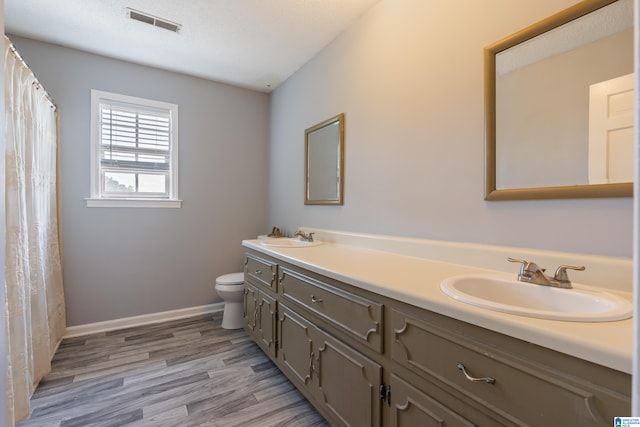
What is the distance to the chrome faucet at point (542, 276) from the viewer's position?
3.05ft

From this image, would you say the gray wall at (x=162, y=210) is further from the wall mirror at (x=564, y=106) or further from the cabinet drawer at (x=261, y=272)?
the wall mirror at (x=564, y=106)

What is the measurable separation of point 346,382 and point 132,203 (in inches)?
100

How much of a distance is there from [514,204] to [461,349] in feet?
2.34

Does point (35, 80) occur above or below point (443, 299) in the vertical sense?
above

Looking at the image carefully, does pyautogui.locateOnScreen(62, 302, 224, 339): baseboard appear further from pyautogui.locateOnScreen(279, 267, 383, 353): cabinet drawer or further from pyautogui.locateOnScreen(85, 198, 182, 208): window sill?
pyautogui.locateOnScreen(279, 267, 383, 353): cabinet drawer

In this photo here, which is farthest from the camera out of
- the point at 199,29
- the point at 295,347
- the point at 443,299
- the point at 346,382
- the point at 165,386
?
the point at 199,29

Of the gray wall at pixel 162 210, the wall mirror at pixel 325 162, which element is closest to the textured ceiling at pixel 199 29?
the gray wall at pixel 162 210

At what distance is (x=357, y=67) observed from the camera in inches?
79.9

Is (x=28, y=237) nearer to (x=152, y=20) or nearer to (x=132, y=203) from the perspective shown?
(x=132, y=203)

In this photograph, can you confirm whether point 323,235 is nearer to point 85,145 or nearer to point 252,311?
point 252,311

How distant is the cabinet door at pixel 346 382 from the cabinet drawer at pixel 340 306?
0.30 feet

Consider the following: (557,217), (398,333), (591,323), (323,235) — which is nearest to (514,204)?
(557,217)

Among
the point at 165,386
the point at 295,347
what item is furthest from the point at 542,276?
the point at 165,386

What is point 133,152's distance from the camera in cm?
274
